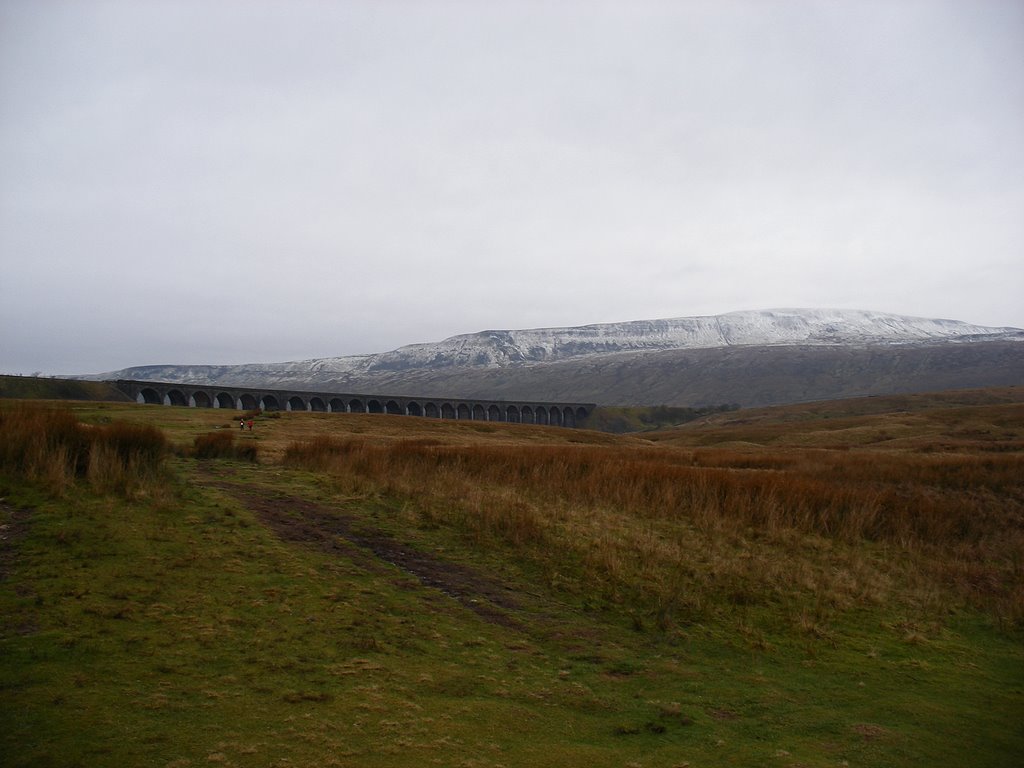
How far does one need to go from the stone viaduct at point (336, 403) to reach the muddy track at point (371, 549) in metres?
48.4

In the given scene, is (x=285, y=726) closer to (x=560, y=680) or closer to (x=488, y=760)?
(x=488, y=760)

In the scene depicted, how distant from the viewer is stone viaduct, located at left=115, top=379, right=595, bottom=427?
8650 cm

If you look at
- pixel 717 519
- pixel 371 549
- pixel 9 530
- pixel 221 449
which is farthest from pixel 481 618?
pixel 221 449

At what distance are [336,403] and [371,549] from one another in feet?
328

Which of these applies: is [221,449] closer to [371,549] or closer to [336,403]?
[371,549]

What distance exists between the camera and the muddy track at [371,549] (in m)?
8.35

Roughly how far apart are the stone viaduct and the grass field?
1935 inches

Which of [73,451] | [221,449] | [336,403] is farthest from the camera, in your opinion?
[336,403]

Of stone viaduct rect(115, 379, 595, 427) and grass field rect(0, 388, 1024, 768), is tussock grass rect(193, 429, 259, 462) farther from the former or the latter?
stone viaduct rect(115, 379, 595, 427)

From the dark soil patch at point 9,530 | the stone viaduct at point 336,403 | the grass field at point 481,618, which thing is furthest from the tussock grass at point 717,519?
the stone viaduct at point 336,403

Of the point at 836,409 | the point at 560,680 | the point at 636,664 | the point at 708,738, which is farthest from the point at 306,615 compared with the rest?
the point at 836,409

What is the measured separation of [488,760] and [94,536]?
5.95 meters

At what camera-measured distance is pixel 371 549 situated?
32.0 ft

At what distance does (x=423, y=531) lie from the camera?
11.2 m
